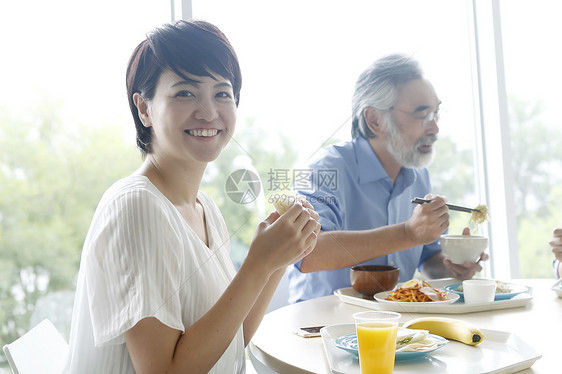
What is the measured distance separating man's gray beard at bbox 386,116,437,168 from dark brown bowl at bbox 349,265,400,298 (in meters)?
0.54

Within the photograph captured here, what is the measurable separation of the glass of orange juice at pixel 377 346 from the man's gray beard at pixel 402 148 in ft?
3.26

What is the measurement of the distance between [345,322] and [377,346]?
31 centimetres

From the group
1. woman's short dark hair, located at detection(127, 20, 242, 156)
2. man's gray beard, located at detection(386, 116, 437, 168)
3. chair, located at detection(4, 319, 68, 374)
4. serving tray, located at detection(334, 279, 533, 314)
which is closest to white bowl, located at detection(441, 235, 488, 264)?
serving tray, located at detection(334, 279, 533, 314)

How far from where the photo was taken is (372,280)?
114 centimetres

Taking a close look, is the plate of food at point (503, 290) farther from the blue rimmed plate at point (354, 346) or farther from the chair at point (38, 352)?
the chair at point (38, 352)

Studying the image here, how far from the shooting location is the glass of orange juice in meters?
0.66

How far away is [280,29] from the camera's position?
4.36 feet

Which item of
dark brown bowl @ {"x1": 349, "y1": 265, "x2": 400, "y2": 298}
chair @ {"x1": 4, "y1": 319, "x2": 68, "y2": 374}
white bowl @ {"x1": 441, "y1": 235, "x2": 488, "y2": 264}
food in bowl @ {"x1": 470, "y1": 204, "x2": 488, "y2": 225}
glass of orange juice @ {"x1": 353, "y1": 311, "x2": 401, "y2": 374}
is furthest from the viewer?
food in bowl @ {"x1": 470, "y1": 204, "x2": 488, "y2": 225}

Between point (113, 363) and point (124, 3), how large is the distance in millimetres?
1304

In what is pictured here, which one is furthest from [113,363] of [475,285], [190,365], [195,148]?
[475,285]

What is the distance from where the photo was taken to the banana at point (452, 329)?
0.79 m

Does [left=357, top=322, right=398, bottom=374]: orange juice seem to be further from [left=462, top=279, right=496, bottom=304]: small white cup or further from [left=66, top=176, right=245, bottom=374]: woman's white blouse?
[left=462, top=279, right=496, bottom=304]: small white cup

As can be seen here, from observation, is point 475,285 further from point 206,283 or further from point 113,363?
point 113,363

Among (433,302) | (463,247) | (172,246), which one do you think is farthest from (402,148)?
(172,246)
